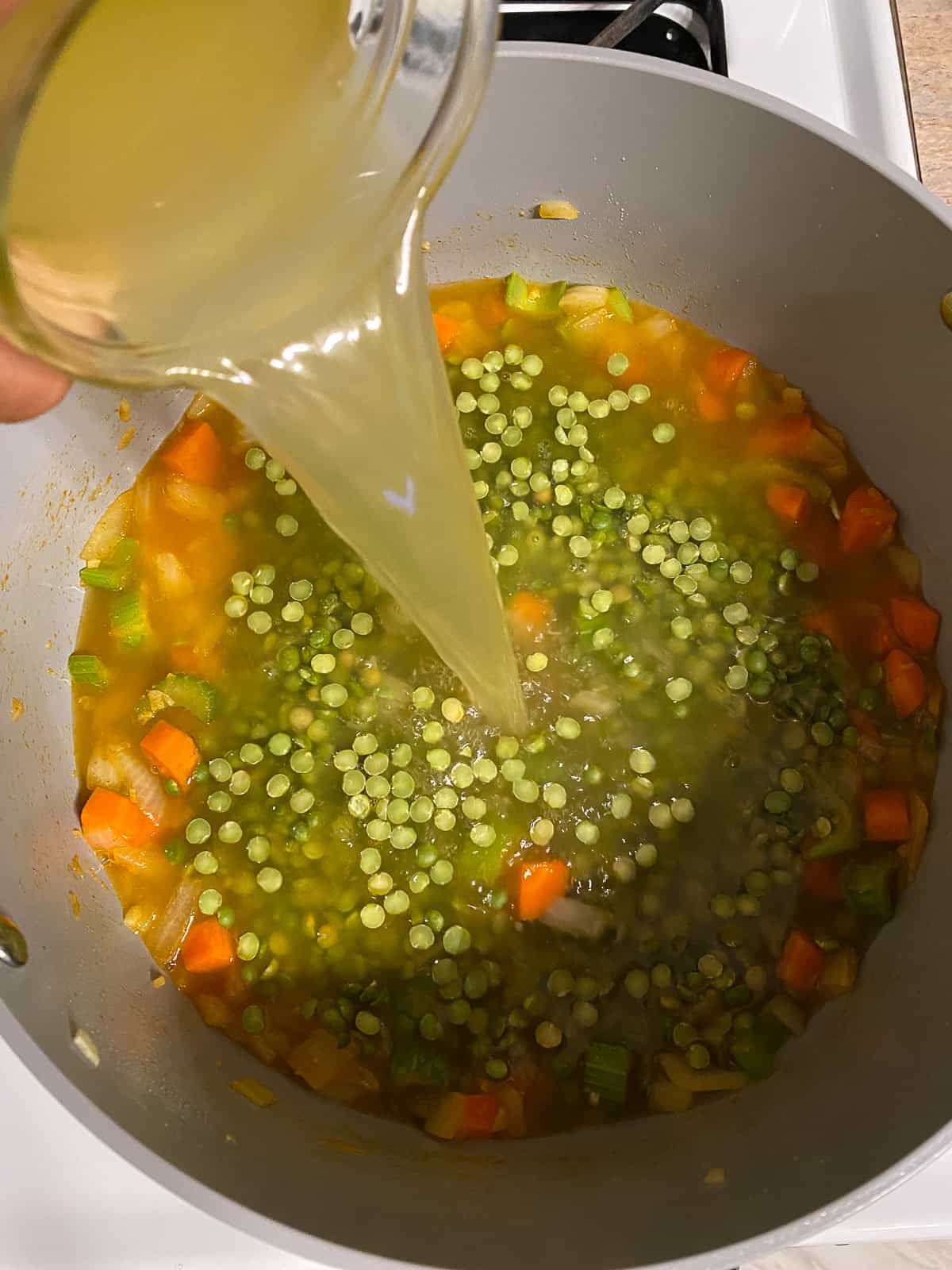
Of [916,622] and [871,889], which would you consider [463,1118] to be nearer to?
[871,889]

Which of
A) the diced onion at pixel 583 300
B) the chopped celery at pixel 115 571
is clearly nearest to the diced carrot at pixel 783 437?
the diced onion at pixel 583 300

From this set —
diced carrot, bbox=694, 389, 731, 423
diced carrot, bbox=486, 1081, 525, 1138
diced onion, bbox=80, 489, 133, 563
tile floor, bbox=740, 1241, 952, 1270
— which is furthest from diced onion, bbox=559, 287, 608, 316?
tile floor, bbox=740, 1241, 952, 1270

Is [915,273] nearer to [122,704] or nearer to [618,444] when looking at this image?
[618,444]

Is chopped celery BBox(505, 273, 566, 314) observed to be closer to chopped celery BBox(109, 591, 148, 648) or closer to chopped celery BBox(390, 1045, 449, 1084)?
chopped celery BBox(109, 591, 148, 648)

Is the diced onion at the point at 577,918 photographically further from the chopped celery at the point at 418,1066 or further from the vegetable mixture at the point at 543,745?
the chopped celery at the point at 418,1066

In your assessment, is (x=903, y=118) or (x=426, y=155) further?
(x=903, y=118)

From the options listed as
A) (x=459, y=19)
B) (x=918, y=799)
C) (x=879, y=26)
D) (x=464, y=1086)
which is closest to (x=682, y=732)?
(x=918, y=799)
